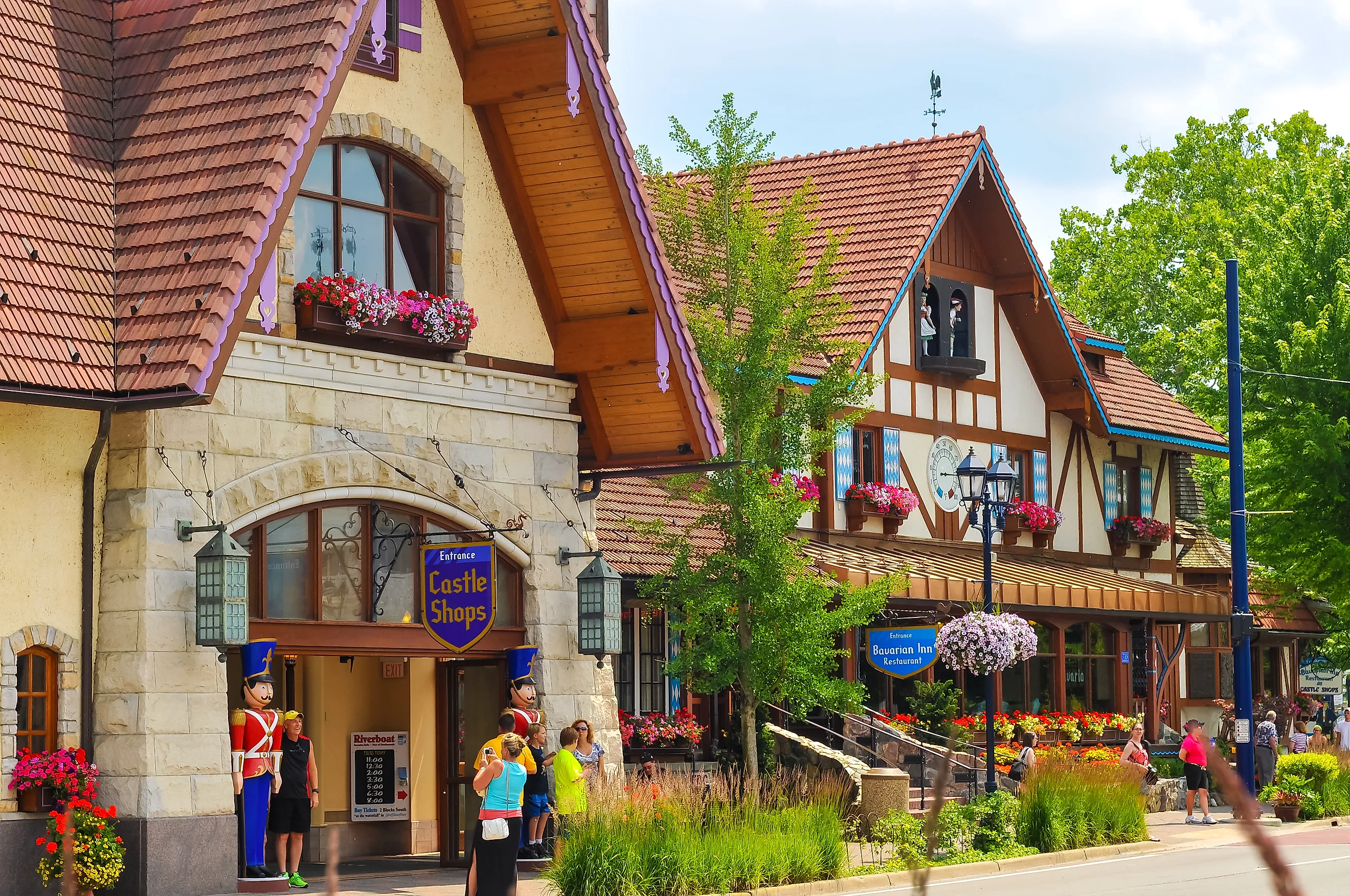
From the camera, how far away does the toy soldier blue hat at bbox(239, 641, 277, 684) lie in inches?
631

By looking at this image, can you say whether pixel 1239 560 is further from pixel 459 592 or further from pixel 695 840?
pixel 459 592

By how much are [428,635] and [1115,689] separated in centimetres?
1936

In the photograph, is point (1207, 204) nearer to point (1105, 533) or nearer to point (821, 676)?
point (1105, 533)

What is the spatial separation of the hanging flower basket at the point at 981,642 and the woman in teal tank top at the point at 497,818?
934 centimetres

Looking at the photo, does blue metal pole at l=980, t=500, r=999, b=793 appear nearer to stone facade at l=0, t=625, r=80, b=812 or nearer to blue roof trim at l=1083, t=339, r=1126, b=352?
stone facade at l=0, t=625, r=80, b=812

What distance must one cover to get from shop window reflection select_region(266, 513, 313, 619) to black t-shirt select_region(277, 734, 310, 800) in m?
1.13

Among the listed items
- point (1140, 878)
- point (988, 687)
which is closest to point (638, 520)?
point (988, 687)

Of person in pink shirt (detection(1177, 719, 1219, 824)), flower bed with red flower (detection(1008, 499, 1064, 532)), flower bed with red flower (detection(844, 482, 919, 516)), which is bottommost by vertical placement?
person in pink shirt (detection(1177, 719, 1219, 824))

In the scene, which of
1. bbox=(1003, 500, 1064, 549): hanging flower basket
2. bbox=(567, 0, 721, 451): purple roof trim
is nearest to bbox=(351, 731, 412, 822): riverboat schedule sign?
bbox=(567, 0, 721, 451): purple roof trim

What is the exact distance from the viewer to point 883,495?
29.5m

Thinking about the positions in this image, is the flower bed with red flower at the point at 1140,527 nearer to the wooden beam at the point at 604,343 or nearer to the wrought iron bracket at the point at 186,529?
the wooden beam at the point at 604,343

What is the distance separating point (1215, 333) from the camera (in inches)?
1344

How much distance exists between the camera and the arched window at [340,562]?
16609 millimetres

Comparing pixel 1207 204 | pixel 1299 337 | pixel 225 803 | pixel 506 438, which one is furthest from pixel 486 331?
pixel 1207 204
